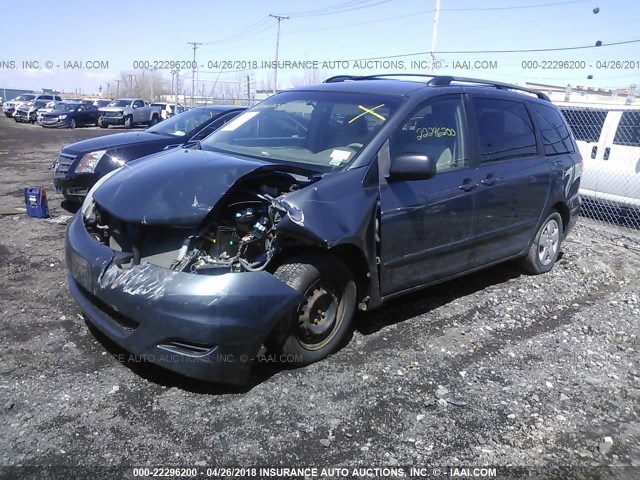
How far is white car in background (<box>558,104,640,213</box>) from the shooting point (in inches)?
342

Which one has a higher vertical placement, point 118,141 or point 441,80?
point 441,80

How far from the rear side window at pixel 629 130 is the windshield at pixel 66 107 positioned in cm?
2989

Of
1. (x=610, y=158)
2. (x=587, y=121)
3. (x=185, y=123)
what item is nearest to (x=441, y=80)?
(x=185, y=123)

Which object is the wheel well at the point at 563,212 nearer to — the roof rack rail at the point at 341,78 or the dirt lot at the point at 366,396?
the dirt lot at the point at 366,396

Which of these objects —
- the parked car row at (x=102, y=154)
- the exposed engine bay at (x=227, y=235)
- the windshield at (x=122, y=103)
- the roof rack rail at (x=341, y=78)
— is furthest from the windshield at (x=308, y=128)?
the windshield at (x=122, y=103)

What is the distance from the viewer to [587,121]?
9.39 metres

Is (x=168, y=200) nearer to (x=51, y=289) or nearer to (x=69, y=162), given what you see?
(x=51, y=289)

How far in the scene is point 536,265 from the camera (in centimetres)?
570

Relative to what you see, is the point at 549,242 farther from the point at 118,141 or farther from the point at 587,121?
the point at 118,141

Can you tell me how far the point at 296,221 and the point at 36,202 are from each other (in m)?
5.22

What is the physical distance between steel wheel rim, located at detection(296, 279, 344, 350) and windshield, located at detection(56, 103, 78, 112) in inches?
1256

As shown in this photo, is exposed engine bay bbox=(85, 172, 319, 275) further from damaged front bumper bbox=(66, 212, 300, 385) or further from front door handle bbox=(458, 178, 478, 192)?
front door handle bbox=(458, 178, 478, 192)

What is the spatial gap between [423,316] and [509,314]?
0.85 m

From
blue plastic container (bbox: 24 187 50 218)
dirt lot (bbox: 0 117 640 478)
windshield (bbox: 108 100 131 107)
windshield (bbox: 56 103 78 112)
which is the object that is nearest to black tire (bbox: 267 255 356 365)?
dirt lot (bbox: 0 117 640 478)
